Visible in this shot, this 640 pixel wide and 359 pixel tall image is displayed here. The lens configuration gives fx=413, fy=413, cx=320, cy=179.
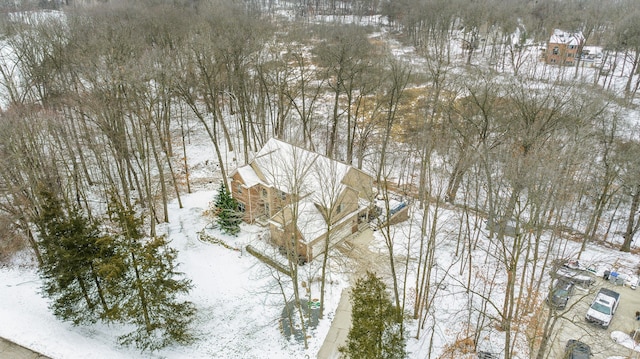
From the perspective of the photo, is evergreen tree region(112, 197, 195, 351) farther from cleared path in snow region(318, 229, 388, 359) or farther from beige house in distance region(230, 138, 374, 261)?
beige house in distance region(230, 138, 374, 261)

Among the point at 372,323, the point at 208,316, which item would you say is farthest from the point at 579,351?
the point at 208,316

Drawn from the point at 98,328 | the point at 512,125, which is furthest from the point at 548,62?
the point at 98,328

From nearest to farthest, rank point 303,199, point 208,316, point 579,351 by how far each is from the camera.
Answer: point 579,351 → point 208,316 → point 303,199

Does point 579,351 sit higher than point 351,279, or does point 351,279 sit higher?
point 579,351

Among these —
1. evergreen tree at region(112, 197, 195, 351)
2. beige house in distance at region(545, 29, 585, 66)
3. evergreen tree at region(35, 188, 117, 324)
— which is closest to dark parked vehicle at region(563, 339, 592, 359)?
evergreen tree at region(112, 197, 195, 351)

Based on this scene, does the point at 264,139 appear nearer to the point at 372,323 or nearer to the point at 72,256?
the point at 72,256

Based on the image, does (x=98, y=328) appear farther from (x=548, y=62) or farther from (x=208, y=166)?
(x=548, y=62)
